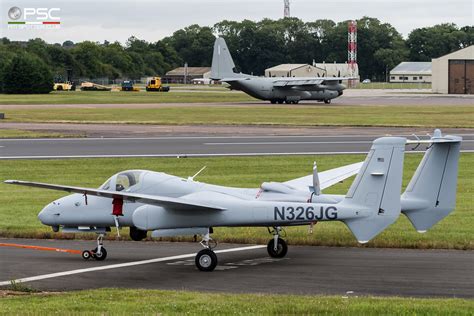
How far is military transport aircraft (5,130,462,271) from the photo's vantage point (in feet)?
58.2

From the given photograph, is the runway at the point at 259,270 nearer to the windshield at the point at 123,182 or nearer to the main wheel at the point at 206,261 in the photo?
the main wheel at the point at 206,261

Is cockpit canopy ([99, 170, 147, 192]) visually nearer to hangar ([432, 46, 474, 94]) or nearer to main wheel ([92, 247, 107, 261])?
A: main wheel ([92, 247, 107, 261])

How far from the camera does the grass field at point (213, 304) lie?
13711mm

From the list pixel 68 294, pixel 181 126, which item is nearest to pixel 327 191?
pixel 68 294

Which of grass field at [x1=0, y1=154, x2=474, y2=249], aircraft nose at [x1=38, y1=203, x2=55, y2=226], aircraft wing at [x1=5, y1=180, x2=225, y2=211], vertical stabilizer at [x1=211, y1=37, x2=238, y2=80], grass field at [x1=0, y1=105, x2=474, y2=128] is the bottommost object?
grass field at [x1=0, y1=105, x2=474, y2=128]

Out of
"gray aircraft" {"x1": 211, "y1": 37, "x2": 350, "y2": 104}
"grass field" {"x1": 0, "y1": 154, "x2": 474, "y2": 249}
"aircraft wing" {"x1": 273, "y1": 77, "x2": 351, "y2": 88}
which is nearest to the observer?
"grass field" {"x1": 0, "y1": 154, "x2": 474, "y2": 249}

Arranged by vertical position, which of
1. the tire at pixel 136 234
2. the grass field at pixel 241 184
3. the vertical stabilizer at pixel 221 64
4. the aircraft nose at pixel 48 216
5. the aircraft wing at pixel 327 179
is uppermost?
the vertical stabilizer at pixel 221 64

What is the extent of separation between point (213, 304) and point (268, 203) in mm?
4411

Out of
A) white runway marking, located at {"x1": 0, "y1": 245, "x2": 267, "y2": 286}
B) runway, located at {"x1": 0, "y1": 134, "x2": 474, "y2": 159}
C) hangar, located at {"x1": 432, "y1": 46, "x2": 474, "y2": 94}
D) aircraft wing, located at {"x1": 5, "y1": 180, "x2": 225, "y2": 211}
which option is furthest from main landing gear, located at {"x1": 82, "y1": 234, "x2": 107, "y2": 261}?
hangar, located at {"x1": 432, "y1": 46, "x2": 474, "y2": 94}

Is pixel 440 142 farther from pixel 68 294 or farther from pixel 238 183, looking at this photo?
pixel 238 183

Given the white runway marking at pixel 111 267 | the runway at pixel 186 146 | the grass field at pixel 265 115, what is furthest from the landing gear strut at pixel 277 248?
the grass field at pixel 265 115

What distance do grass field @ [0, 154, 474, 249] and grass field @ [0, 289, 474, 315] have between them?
6285 mm

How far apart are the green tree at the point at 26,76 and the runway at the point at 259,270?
322 feet

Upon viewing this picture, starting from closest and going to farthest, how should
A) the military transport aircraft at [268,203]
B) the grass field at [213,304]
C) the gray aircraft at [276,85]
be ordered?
the grass field at [213,304], the military transport aircraft at [268,203], the gray aircraft at [276,85]
